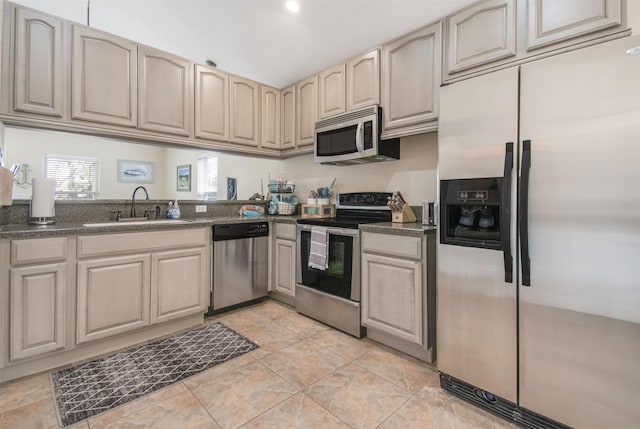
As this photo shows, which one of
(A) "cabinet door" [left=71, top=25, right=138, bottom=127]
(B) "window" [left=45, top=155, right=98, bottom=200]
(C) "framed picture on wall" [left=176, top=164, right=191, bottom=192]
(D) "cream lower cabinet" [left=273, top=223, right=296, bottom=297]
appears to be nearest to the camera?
(A) "cabinet door" [left=71, top=25, right=138, bottom=127]

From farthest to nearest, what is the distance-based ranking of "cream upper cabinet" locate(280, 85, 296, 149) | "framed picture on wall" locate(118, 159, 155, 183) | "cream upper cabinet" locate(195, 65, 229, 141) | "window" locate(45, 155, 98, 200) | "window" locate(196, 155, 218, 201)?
"framed picture on wall" locate(118, 159, 155, 183) < "window" locate(196, 155, 218, 201) < "window" locate(45, 155, 98, 200) < "cream upper cabinet" locate(280, 85, 296, 149) < "cream upper cabinet" locate(195, 65, 229, 141)

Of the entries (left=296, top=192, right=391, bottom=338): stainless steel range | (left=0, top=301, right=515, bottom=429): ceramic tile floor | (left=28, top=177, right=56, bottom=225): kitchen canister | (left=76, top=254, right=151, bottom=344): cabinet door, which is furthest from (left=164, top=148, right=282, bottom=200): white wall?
(left=0, top=301, right=515, bottom=429): ceramic tile floor

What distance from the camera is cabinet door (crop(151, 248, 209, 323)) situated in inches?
91.8

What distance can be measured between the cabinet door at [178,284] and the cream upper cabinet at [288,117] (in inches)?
62.9

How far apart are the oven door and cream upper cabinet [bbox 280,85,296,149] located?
45.6 inches

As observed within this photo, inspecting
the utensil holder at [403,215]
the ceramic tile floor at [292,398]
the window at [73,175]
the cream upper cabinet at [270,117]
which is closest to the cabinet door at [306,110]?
the cream upper cabinet at [270,117]

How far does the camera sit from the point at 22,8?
2.01 metres

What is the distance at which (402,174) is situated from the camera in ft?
8.99

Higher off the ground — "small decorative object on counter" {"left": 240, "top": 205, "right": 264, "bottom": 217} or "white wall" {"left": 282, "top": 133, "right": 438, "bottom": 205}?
"white wall" {"left": 282, "top": 133, "right": 438, "bottom": 205}

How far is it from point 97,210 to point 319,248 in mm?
1958

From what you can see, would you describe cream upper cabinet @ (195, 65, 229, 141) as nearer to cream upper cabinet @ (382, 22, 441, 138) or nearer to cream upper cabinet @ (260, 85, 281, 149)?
cream upper cabinet @ (260, 85, 281, 149)

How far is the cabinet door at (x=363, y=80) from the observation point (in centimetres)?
256

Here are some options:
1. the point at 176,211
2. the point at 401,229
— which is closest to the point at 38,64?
the point at 176,211

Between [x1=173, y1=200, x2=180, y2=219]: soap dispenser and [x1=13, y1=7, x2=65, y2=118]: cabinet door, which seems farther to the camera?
[x1=173, y1=200, x2=180, y2=219]: soap dispenser
